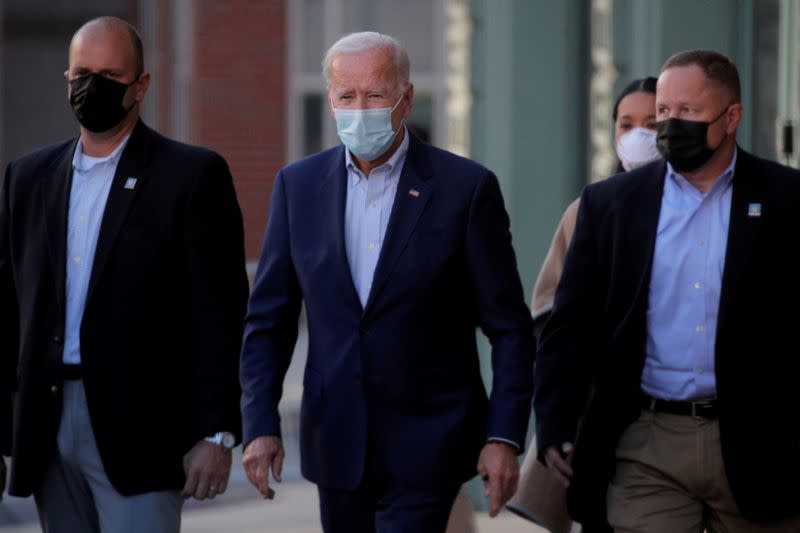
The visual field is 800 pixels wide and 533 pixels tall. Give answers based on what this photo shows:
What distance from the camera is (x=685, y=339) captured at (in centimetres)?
521

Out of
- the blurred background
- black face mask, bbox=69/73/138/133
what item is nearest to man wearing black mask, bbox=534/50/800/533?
black face mask, bbox=69/73/138/133

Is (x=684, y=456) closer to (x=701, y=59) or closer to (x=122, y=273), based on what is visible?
(x=701, y=59)

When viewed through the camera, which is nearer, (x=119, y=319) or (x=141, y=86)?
(x=119, y=319)

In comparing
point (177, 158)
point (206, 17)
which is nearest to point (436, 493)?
point (177, 158)

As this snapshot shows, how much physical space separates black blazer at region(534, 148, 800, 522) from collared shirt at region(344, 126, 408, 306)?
55 cm

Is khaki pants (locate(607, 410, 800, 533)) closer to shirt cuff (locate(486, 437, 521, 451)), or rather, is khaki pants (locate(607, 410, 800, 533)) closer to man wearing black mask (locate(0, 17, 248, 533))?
shirt cuff (locate(486, 437, 521, 451))

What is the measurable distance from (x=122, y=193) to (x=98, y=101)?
0.80 feet

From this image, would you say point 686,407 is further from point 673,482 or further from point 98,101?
point 98,101

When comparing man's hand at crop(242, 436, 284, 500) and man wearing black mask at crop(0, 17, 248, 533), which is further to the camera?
man wearing black mask at crop(0, 17, 248, 533)

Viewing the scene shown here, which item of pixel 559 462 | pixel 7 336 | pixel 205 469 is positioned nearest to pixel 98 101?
pixel 7 336

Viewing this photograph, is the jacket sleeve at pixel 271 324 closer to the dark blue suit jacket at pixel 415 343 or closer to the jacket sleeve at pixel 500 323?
the dark blue suit jacket at pixel 415 343

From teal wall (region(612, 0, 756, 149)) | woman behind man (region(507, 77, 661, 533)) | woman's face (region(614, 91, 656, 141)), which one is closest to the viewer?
woman behind man (region(507, 77, 661, 533))

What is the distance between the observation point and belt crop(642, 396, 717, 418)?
5.21 metres

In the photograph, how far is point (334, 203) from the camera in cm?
522
